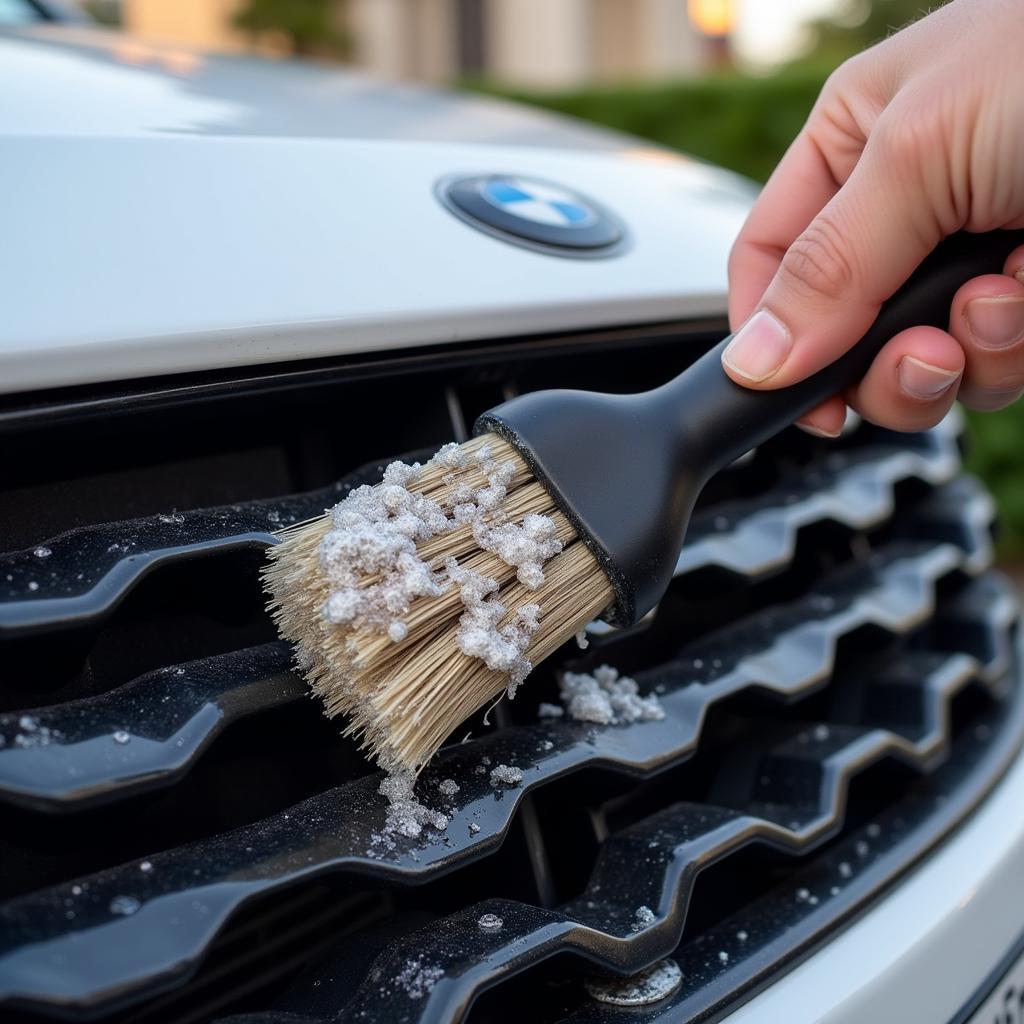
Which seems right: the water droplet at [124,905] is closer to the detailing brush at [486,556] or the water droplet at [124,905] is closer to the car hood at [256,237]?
the detailing brush at [486,556]

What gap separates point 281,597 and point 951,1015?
2.50 ft

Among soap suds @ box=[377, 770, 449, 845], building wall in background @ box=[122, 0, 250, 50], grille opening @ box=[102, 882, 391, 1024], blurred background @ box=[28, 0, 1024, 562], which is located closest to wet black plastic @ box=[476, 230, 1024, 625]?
soap suds @ box=[377, 770, 449, 845]

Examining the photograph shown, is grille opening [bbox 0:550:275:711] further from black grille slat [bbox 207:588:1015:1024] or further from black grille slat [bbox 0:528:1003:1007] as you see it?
black grille slat [bbox 207:588:1015:1024]

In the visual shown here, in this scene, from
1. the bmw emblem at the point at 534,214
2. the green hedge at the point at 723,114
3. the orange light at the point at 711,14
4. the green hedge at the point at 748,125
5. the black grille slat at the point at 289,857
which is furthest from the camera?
the orange light at the point at 711,14

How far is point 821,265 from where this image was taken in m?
1.03

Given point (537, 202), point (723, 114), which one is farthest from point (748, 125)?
point (537, 202)

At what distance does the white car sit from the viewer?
0.79 m

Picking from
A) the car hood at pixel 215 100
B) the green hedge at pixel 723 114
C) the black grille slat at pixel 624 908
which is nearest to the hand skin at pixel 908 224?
the black grille slat at pixel 624 908

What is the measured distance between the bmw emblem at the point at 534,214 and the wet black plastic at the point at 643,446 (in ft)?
0.73

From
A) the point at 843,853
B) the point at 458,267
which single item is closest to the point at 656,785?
the point at 843,853

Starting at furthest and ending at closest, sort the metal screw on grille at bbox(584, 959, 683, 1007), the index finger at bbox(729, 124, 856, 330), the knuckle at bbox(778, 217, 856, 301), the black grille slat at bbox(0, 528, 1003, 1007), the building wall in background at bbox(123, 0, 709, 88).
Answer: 1. the building wall in background at bbox(123, 0, 709, 88)
2. the index finger at bbox(729, 124, 856, 330)
3. the knuckle at bbox(778, 217, 856, 301)
4. the metal screw on grille at bbox(584, 959, 683, 1007)
5. the black grille slat at bbox(0, 528, 1003, 1007)

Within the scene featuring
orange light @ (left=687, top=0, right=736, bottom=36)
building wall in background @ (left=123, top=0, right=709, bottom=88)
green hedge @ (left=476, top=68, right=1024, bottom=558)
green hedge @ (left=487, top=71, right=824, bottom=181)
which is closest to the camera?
green hedge @ (left=476, top=68, right=1024, bottom=558)

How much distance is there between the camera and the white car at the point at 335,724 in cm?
79

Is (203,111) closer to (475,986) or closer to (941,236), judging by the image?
(941,236)
